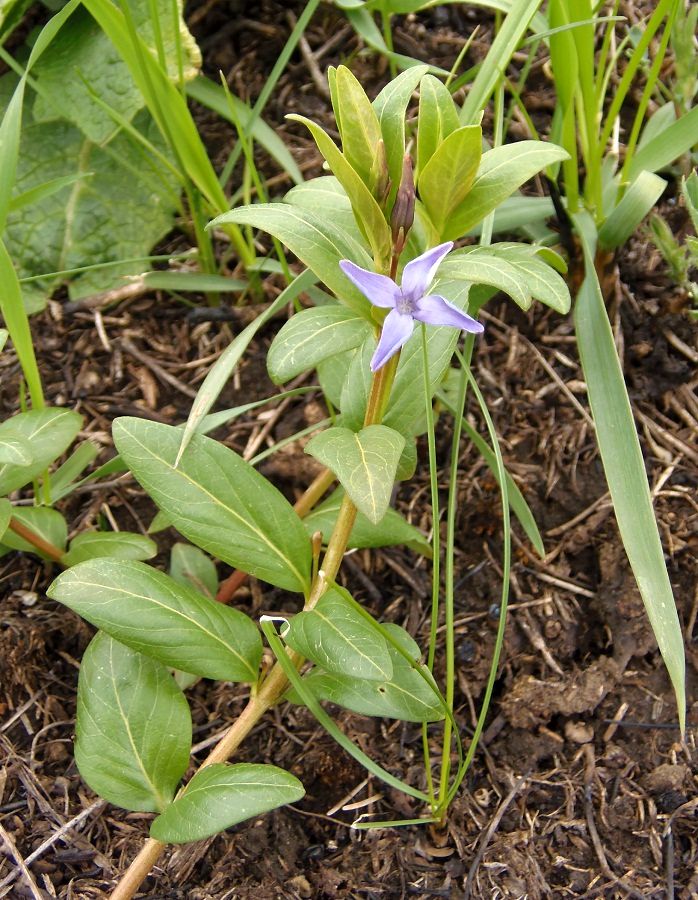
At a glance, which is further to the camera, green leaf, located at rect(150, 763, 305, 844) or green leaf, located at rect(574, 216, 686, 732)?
green leaf, located at rect(574, 216, 686, 732)

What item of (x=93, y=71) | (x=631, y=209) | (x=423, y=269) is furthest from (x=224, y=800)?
(x=93, y=71)

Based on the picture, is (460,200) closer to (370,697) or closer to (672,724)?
(370,697)

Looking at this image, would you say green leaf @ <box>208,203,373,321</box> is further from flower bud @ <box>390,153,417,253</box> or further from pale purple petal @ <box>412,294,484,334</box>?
pale purple petal @ <box>412,294,484,334</box>

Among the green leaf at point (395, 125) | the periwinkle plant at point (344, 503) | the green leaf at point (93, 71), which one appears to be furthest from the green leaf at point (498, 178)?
the green leaf at point (93, 71)

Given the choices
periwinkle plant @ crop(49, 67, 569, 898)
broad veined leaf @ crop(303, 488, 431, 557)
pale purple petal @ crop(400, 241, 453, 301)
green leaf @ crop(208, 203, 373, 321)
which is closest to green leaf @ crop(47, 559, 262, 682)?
periwinkle plant @ crop(49, 67, 569, 898)

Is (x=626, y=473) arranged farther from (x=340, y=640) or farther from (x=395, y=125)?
(x=395, y=125)

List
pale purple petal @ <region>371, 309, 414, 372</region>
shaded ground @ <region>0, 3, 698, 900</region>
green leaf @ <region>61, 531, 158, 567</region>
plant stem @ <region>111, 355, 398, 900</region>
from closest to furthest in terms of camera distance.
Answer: pale purple petal @ <region>371, 309, 414, 372</region>, plant stem @ <region>111, 355, 398, 900</region>, shaded ground @ <region>0, 3, 698, 900</region>, green leaf @ <region>61, 531, 158, 567</region>

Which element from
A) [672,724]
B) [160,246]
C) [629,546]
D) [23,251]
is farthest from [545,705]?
Answer: [23,251]

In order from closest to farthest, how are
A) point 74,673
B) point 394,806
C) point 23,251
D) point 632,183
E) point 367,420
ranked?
point 367,420 < point 394,806 < point 74,673 < point 632,183 < point 23,251
